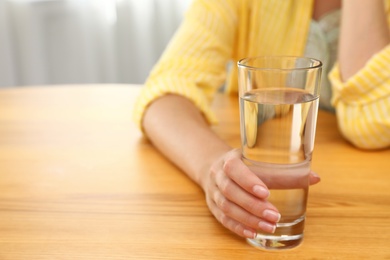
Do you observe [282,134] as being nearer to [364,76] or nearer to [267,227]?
[267,227]

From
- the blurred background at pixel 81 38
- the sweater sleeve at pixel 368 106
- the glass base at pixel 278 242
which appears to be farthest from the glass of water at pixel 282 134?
the blurred background at pixel 81 38

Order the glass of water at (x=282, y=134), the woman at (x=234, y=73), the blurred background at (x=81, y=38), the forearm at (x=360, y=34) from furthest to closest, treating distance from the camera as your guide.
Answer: the blurred background at (x=81, y=38) < the forearm at (x=360, y=34) < the woman at (x=234, y=73) < the glass of water at (x=282, y=134)

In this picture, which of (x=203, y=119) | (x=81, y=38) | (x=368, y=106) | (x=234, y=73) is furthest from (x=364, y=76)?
(x=81, y=38)

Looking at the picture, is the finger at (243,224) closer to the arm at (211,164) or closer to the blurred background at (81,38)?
the arm at (211,164)

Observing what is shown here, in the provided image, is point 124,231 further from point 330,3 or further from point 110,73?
point 110,73

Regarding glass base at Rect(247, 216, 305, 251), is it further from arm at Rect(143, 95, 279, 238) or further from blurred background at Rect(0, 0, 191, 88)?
blurred background at Rect(0, 0, 191, 88)

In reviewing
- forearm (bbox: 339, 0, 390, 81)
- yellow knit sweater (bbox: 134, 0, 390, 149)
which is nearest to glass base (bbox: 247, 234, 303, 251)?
yellow knit sweater (bbox: 134, 0, 390, 149)
